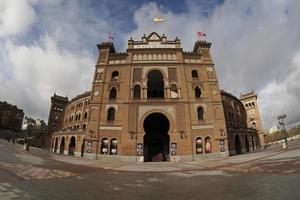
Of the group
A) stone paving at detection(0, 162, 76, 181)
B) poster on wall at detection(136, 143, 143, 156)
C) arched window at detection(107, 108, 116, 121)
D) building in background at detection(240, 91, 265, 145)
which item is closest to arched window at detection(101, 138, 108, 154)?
arched window at detection(107, 108, 116, 121)

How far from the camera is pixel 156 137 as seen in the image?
38688 mm

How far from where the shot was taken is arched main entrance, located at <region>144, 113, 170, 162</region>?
37.3 meters

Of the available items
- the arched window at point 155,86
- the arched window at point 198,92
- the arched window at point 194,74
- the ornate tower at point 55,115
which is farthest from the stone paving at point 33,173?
the ornate tower at point 55,115

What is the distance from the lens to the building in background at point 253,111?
67.6 m

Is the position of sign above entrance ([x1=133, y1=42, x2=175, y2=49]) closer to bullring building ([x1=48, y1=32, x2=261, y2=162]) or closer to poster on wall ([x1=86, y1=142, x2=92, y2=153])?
bullring building ([x1=48, y1=32, x2=261, y2=162])

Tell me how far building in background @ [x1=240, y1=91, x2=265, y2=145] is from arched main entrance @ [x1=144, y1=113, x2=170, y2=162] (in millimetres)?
42039

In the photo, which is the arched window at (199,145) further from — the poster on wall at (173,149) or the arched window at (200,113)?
the arched window at (200,113)

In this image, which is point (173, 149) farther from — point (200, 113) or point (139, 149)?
point (200, 113)

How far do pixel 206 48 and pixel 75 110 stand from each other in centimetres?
3710

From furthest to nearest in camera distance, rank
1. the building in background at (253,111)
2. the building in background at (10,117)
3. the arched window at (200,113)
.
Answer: the building in background at (10,117) < the building in background at (253,111) < the arched window at (200,113)

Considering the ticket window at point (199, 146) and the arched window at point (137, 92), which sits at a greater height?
the arched window at point (137, 92)

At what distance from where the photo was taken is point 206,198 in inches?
334

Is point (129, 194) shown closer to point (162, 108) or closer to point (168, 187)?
point (168, 187)

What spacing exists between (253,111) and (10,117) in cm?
9328
